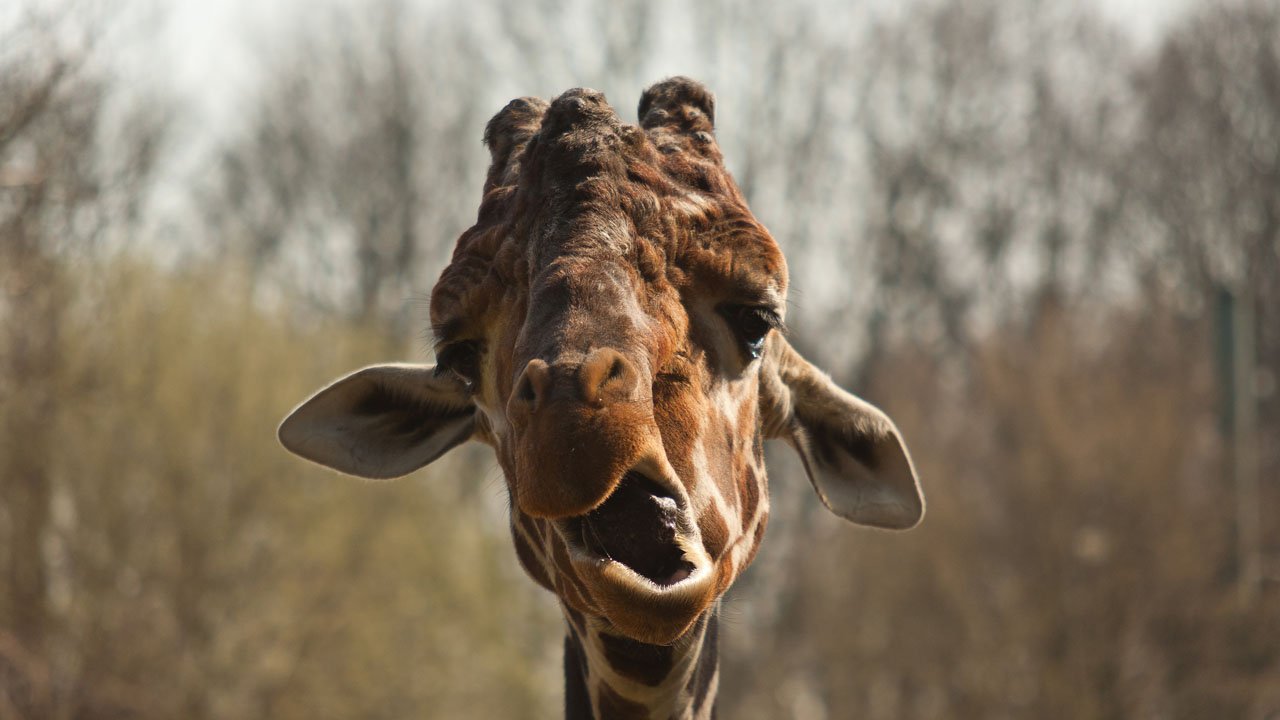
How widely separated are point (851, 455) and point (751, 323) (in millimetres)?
1591

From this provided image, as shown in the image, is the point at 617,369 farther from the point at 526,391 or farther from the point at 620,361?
the point at 526,391

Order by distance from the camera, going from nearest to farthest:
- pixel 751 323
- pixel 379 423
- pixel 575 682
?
1. pixel 751 323
2. pixel 575 682
3. pixel 379 423

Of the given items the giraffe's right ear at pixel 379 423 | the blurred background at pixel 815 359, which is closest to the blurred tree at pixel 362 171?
the blurred background at pixel 815 359

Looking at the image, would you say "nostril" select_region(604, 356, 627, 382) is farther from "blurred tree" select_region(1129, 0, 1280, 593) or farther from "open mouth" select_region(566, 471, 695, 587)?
"blurred tree" select_region(1129, 0, 1280, 593)

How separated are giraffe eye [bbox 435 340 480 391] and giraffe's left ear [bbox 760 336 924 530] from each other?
1.40 m

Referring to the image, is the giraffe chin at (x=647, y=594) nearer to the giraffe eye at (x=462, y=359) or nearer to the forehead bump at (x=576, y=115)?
the giraffe eye at (x=462, y=359)

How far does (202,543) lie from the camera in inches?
1000

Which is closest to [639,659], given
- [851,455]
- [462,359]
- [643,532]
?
[643,532]

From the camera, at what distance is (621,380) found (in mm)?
3152

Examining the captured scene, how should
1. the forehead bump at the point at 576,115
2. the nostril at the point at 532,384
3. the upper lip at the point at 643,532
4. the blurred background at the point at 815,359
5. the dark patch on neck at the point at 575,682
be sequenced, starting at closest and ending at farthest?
the nostril at the point at 532,384, the upper lip at the point at 643,532, the forehead bump at the point at 576,115, the dark patch on neck at the point at 575,682, the blurred background at the point at 815,359

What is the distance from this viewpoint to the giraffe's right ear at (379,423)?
5246 millimetres

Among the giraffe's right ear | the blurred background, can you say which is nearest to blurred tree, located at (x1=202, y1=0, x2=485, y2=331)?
the blurred background

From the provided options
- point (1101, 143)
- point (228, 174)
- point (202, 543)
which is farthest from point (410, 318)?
point (1101, 143)

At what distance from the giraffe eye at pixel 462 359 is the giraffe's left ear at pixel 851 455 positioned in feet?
4.61
